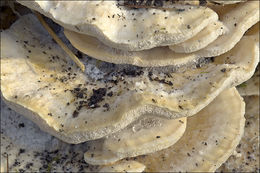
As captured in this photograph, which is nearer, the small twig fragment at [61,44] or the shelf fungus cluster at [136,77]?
the shelf fungus cluster at [136,77]

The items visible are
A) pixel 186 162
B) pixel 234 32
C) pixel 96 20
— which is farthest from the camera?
pixel 186 162

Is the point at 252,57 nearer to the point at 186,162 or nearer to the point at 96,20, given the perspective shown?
the point at 186,162

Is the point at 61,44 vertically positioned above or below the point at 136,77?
above

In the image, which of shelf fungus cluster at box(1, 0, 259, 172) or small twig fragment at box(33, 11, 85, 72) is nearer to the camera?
shelf fungus cluster at box(1, 0, 259, 172)

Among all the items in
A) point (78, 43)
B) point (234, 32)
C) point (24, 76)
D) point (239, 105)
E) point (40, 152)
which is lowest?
point (40, 152)

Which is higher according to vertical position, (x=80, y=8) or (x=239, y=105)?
(x=80, y=8)

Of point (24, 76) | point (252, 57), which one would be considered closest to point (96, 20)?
point (24, 76)

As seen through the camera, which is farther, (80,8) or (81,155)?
(81,155)

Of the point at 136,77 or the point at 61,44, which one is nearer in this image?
the point at 136,77
